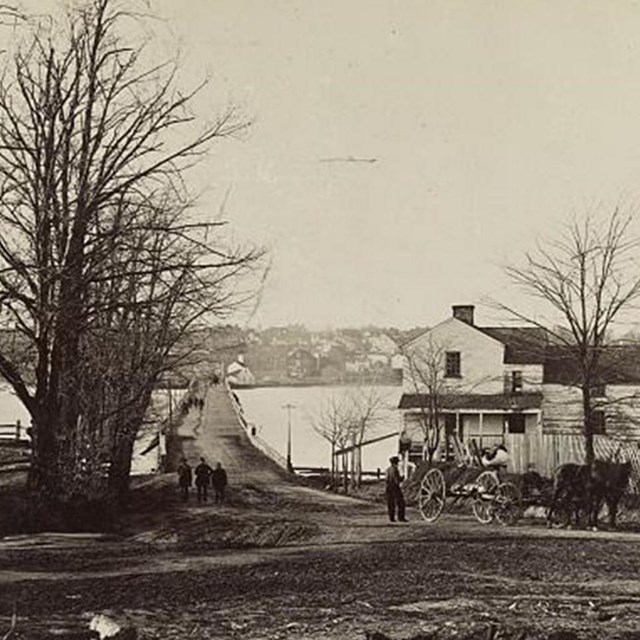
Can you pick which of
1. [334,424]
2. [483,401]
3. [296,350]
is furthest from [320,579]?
[483,401]

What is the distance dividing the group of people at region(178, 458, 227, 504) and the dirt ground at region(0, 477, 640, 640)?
1.08 meters

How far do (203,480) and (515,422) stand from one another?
20.6m

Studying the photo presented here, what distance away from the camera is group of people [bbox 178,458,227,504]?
16281mm

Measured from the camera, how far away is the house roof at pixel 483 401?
34.0m

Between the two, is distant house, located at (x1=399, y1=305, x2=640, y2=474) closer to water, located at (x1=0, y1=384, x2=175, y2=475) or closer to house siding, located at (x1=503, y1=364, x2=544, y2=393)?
house siding, located at (x1=503, y1=364, x2=544, y2=393)

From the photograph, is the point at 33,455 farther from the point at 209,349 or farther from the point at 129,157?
the point at 129,157

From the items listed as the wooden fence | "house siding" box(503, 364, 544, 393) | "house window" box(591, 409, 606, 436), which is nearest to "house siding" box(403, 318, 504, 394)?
"house siding" box(503, 364, 544, 393)

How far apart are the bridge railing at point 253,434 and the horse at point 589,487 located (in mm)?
5045

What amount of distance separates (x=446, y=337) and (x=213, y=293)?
60.9 feet

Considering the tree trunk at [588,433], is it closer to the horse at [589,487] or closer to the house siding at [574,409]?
the horse at [589,487]

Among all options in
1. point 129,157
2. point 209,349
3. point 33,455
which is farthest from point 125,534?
point 129,157

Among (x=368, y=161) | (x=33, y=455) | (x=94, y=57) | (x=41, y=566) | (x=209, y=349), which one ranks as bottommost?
(x=41, y=566)

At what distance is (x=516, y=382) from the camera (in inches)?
1394

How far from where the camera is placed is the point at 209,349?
17.1m
